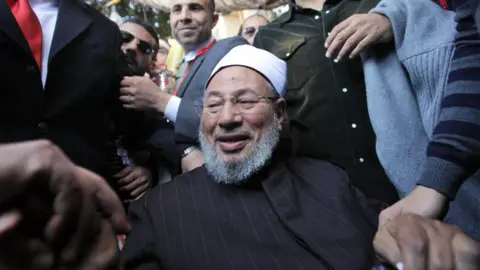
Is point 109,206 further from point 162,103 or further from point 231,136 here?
point 162,103

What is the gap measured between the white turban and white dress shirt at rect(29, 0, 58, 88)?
68 centimetres

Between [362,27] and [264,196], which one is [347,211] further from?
[362,27]

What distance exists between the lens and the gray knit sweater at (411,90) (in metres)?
1.36

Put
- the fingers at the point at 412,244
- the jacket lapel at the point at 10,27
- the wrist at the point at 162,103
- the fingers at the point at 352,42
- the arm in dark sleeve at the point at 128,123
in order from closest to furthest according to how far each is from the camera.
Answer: the fingers at the point at 412,244, the jacket lapel at the point at 10,27, the fingers at the point at 352,42, the arm in dark sleeve at the point at 128,123, the wrist at the point at 162,103

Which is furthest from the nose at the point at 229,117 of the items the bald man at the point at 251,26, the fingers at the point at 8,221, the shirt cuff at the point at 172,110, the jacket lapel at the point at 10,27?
the bald man at the point at 251,26

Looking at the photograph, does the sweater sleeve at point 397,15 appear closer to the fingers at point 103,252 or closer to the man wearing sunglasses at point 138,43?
the fingers at point 103,252

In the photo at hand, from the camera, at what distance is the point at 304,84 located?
1.94m

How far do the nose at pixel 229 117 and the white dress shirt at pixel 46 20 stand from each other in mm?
658

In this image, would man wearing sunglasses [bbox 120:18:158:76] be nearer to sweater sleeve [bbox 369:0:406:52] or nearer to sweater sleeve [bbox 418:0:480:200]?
sweater sleeve [bbox 369:0:406:52]

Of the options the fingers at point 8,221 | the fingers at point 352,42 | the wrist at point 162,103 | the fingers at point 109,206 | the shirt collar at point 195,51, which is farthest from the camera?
the shirt collar at point 195,51

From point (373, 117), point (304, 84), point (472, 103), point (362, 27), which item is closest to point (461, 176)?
point (472, 103)

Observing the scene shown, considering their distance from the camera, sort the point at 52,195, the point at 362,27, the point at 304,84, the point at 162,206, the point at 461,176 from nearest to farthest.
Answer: the point at 52,195 < the point at 461,176 < the point at 362,27 < the point at 162,206 < the point at 304,84

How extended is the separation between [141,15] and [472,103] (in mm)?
5191

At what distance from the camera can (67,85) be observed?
1488 mm
